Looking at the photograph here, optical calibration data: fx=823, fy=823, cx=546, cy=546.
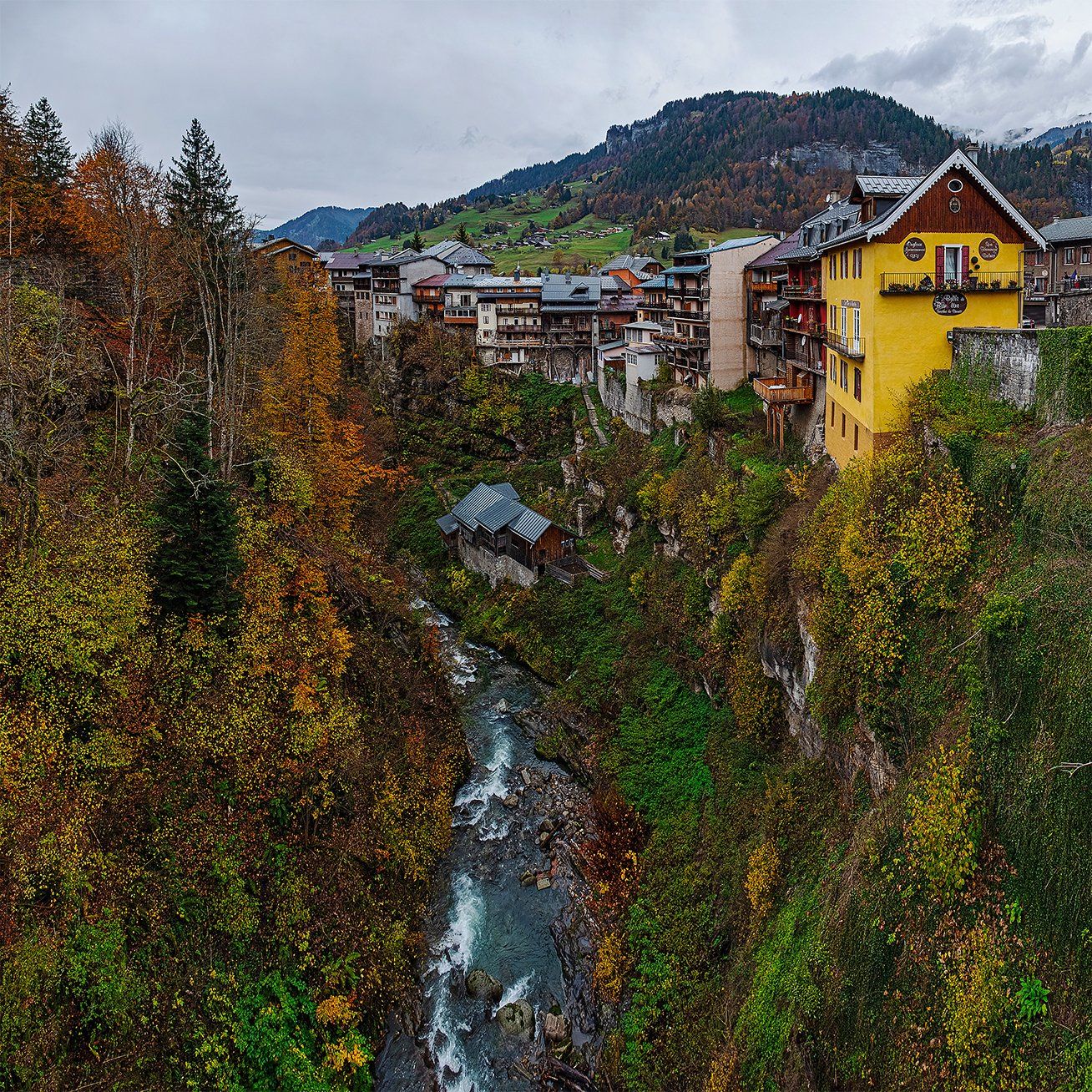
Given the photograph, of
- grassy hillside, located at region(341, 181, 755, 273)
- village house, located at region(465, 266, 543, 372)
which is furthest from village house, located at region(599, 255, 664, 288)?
grassy hillside, located at region(341, 181, 755, 273)

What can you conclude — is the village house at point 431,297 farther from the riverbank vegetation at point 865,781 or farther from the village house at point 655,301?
the riverbank vegetation at point 865,781

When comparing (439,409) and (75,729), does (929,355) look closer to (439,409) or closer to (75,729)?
(75,729)

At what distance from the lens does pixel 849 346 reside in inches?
1291

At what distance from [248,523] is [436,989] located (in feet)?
57.3

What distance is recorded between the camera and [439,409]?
79.2 meters

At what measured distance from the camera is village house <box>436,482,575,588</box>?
171 ft

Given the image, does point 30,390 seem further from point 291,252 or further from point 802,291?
point 291,252

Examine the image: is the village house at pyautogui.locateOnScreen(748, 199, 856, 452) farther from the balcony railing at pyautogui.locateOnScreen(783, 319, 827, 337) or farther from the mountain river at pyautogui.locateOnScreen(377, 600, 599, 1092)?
the mountain river at pyautogui.locateOnScreen(377, 600, 599, 1092)

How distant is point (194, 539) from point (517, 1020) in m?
17.9

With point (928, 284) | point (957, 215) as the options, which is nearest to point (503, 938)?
point (928, 284)

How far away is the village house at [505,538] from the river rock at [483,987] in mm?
28395

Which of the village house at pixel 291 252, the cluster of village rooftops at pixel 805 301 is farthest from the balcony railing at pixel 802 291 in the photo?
the village house at pixel 291 252

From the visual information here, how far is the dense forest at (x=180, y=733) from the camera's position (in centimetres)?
2017

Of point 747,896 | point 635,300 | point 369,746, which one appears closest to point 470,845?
point 369,746
